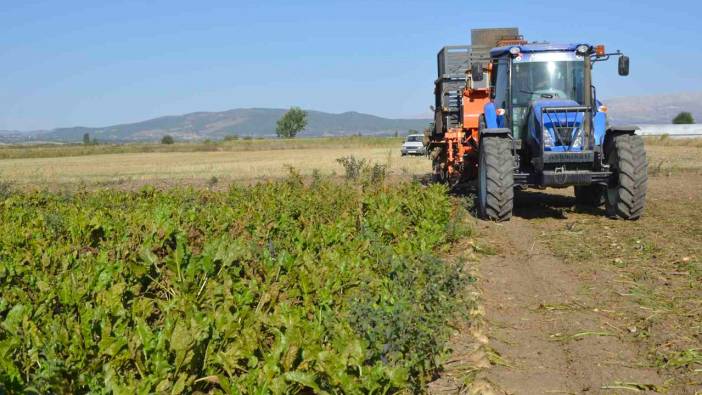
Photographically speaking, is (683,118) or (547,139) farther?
(683,118)

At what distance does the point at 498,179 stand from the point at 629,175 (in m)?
1.87

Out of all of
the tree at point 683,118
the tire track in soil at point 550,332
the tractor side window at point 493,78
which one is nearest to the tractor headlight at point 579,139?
the tractor side window at point 493,78

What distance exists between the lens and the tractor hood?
1182 centimetres

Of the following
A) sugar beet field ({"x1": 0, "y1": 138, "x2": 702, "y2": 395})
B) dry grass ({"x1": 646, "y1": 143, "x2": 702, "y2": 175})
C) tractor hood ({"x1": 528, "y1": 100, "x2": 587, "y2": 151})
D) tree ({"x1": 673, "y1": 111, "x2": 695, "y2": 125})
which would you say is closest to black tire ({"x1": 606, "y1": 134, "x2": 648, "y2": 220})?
tractor hood ({"x1": 528, "y1": 100, "x2": 587, "y2": 151})

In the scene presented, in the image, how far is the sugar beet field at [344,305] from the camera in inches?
170

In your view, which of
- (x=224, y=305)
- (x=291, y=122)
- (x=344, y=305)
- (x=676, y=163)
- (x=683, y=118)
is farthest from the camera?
(x=291, y=122)

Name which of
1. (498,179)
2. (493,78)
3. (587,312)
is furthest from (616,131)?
(587,312)

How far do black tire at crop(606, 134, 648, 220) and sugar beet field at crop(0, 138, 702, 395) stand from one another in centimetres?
70

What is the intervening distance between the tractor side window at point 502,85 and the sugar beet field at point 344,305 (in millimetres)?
2855

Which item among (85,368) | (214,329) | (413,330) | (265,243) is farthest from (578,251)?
(85,368)

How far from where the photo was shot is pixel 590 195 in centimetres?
1403

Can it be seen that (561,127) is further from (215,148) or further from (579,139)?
(215,148)

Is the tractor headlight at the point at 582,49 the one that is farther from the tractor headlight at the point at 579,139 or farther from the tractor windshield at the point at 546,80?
the tractor headlight at the point at 579,139

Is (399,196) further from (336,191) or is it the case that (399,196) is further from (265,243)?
(265,243)
